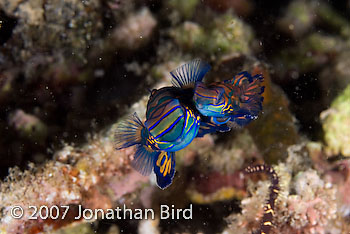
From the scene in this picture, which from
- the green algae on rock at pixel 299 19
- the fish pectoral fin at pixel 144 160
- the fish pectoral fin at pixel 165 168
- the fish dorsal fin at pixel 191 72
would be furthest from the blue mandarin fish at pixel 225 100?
the green algae on rock at pixel 299 19

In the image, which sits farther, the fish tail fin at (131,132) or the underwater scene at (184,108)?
the underwater scene at (184,108)

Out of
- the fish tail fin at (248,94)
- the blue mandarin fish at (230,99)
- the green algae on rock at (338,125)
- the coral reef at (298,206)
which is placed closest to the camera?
the blue mandarin fish at (230,99)

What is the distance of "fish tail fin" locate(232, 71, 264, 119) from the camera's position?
→ 2225 mm

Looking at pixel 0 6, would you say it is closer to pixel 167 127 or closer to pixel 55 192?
pixel 55 192

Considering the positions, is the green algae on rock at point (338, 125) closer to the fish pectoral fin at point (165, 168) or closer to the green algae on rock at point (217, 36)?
the green algae on rock at point (217, 36)

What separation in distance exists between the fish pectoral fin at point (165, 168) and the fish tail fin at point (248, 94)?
67 centimetres

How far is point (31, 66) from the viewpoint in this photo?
404cm

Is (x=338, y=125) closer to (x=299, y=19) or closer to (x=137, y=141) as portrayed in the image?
(x=299, y=19)

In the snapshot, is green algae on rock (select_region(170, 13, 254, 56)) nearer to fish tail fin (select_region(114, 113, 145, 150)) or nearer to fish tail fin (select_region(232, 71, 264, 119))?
fish tail fin (select_region(232, 71, 264, 119))

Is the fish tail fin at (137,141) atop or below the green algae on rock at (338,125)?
below

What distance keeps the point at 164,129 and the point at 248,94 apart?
874mm

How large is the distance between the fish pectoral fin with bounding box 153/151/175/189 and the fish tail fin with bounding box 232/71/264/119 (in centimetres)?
67

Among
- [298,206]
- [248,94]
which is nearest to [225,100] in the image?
[248,94]

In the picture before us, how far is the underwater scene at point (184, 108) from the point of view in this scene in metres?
2.81
